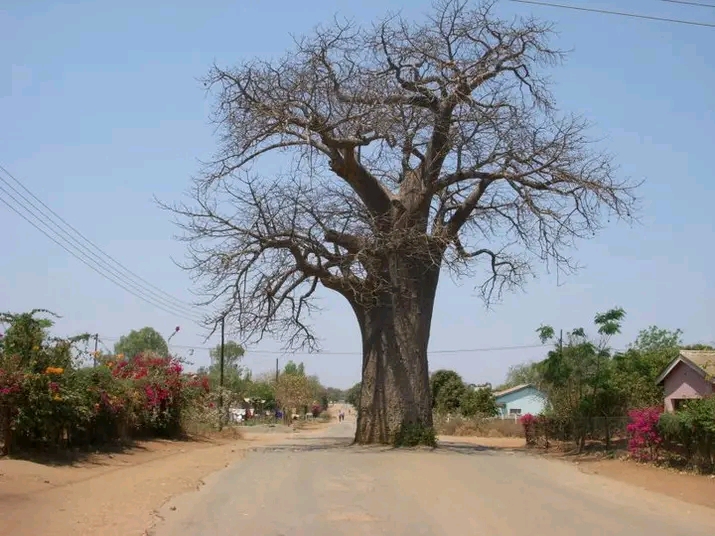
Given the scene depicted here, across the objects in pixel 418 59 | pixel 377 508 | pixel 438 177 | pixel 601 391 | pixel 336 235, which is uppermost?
pixel 418 59

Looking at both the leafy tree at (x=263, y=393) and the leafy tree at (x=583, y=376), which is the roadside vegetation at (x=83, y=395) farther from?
the leafy tree at (x=263, y=393)

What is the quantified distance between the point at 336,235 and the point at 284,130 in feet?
12.5

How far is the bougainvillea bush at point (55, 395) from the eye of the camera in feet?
55.9

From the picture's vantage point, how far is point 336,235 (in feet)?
87.1

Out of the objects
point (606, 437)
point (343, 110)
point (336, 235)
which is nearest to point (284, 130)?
point (343, 110)

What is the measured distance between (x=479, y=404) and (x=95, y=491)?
50.1m

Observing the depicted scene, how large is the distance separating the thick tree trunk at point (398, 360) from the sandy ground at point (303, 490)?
3992 millimetres

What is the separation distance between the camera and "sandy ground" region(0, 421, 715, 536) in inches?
423

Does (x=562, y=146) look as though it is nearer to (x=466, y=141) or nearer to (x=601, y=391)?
(x=466, y=141)

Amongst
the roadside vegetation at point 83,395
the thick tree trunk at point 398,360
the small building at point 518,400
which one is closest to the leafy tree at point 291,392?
the small building at point 518,400

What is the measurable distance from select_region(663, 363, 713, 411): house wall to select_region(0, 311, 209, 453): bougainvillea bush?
61.1 feet

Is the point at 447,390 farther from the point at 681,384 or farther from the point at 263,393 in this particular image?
the point at 263,393

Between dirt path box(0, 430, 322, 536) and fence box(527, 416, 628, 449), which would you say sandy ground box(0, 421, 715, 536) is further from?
fence box(527, 416, 628, 449)

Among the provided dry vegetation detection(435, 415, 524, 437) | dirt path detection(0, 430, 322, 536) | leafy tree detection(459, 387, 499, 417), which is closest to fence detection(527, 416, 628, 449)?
dirt path detection(0, 430, 322, 536)
